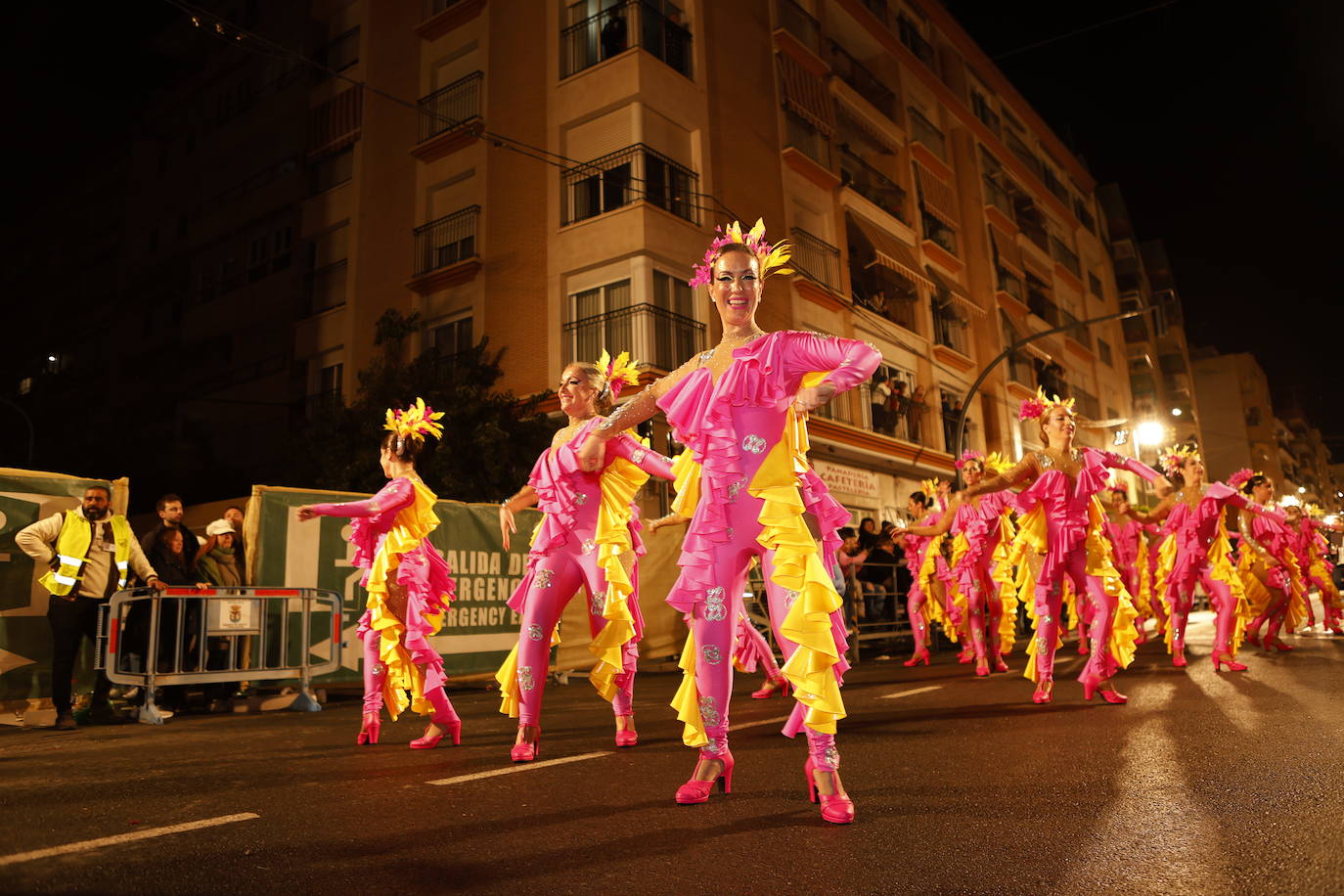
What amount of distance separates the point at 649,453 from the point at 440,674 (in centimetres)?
205

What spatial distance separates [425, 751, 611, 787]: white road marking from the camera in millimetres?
4349

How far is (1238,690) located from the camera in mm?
7258

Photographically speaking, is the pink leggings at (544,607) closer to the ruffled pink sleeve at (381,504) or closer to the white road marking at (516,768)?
the white road marking at (516,768)

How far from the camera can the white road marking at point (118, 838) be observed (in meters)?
2.95

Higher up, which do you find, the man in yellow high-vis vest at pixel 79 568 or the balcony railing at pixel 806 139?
the balcony railing at pixel 806 139

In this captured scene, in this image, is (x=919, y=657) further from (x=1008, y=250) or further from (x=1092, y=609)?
(x=1008, y=250)

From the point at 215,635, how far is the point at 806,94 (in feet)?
70.4

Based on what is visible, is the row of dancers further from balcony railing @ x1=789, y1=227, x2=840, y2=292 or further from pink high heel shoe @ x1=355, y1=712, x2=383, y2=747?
balcony railing @ x1=789, y1=227, x2=840, y2=292

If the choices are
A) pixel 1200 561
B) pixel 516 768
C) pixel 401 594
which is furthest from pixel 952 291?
pixel 516 768

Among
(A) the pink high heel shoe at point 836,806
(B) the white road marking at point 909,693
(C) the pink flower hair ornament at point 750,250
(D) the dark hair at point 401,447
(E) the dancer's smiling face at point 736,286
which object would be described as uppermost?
(C) the pink flower hair ornament at point 750,250

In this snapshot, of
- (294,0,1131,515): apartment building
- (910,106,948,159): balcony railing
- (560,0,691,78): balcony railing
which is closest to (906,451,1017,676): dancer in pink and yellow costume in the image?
(294,0,1131,515): apartment building

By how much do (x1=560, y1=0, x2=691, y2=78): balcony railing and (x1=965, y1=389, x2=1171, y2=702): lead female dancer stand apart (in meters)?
15.9

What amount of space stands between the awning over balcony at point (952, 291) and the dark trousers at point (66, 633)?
25.9 metres

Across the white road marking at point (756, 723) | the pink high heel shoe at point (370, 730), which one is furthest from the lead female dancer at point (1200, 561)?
the pink high heel shoe at point (370, 730)
